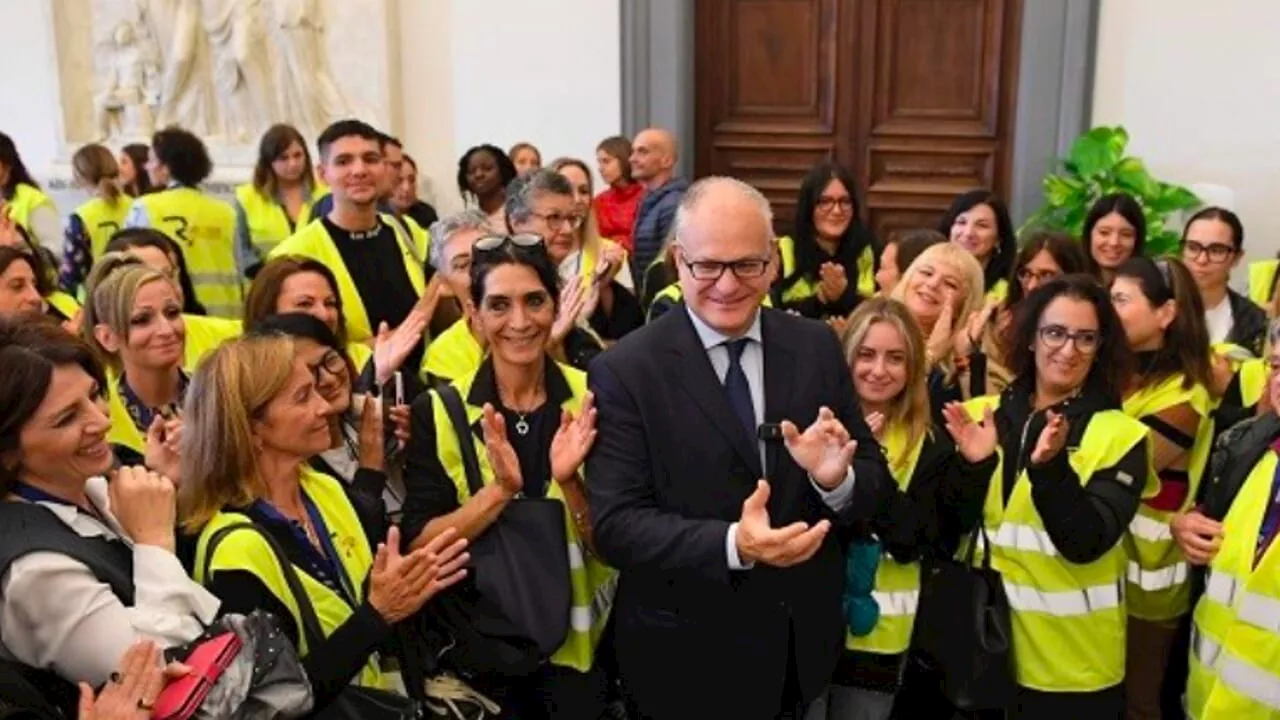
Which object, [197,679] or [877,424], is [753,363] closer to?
[877,424]

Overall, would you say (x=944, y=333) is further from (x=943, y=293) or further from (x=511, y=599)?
(x=511, y=599)

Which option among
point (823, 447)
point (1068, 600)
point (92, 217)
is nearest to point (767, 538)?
point (823, 447)

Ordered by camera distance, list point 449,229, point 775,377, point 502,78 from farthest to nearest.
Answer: point 502,78, point 449,229, point 775,377

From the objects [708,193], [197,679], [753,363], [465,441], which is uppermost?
[708,193]

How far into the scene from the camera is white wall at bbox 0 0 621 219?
6.82 metres

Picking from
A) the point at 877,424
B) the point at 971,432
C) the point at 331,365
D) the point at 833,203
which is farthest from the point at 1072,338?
the point at 833,203

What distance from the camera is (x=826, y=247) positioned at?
14.5 ft

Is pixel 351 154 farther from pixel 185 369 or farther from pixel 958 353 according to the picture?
pixel 958 353

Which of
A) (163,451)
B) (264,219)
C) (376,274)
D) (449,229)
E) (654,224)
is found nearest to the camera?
(163,451)

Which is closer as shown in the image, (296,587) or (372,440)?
(296,587)

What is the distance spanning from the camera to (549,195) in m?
3.56

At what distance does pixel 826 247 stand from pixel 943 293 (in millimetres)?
991

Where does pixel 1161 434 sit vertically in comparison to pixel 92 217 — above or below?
below

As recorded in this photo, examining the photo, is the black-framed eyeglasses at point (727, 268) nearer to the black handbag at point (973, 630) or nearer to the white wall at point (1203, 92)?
the black handbag at point (973, 630)
